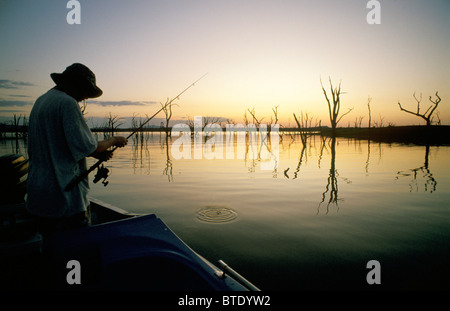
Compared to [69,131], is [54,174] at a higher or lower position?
lower

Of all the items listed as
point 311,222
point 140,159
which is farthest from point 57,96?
point 140,159

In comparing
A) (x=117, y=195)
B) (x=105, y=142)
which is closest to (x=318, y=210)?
(x=105, y=142)

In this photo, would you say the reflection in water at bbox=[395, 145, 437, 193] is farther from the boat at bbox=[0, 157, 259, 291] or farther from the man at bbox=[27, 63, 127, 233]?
the man at bbox=[27, 63, 127, 233]

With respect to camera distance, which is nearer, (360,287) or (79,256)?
(79,256)

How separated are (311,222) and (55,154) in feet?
15.3

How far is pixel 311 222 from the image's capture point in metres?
4.94

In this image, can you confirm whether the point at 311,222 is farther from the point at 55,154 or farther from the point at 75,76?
the point at 75,76

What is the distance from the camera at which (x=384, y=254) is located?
12.0 feet

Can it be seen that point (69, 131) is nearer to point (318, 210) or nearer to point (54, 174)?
point (54, 174)

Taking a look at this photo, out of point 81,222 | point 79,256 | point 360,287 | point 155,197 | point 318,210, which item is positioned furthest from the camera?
point 155,197

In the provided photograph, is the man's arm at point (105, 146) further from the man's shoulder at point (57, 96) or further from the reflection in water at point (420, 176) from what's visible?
the reflection in water at point (420, 176)

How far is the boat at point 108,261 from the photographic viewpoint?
1670 millimetres

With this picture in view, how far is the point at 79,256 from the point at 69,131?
1025 millimetres

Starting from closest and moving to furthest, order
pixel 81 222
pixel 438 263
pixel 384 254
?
pixel 81 222 < pixel 438 263 < pixel 384 254
